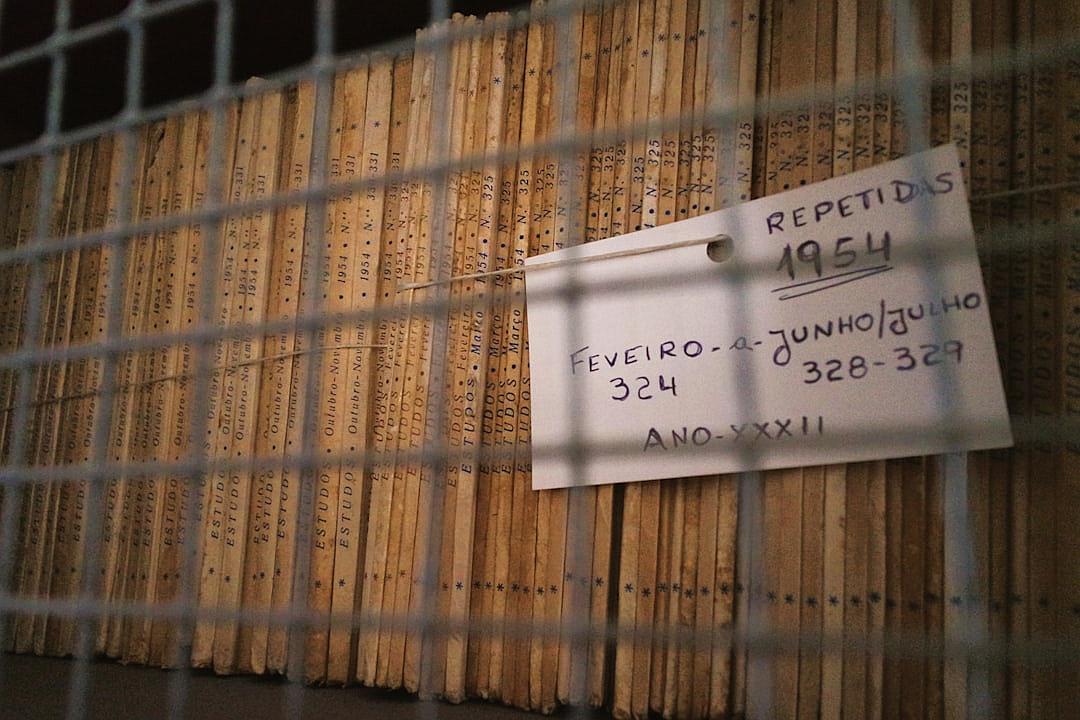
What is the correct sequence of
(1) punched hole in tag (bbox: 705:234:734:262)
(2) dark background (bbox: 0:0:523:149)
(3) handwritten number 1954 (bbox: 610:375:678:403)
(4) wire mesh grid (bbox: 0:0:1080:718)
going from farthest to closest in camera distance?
(2) dark background (bbox: 0:0:523:149)
(3) handwritten number 1954 (bbox: 610:375:678:403)
(1) punched hole in tag (bbox: 705:234:734:262)
(4) wire mesh grid (bbox: 0:0:1080:718)

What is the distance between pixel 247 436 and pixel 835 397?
0.79 meters

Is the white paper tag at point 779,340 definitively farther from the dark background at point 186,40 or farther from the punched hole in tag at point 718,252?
the dark background at point 186,40

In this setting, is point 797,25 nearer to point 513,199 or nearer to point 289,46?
point 513,199

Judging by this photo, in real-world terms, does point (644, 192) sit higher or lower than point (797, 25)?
lower

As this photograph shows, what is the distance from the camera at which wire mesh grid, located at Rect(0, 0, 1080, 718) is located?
0.56 metres

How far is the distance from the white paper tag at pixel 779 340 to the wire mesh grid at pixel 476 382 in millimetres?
58

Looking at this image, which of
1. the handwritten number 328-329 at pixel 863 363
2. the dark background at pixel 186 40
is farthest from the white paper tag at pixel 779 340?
the dark background at pixel 186 40

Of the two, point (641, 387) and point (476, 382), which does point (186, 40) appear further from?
point (641, 387)

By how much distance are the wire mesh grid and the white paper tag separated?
0.19 feet

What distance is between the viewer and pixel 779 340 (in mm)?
715

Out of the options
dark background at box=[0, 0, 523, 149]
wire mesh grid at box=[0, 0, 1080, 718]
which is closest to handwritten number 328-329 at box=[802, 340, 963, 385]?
wire mesh grid at box=[0, 0, 1080, 718]

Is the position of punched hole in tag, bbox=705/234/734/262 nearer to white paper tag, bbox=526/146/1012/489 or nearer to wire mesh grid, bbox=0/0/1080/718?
white paper tag, bbox=526/146/1012/489

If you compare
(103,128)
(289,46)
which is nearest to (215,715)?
(103,128)

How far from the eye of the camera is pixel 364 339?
3.49 feet
